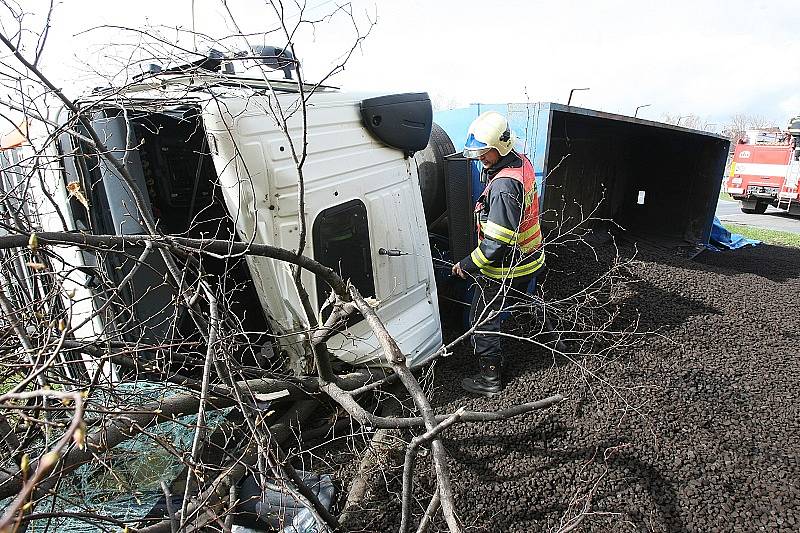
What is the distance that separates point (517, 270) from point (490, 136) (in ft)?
2.82

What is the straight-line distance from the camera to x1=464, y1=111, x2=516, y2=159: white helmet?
3023 millimetres

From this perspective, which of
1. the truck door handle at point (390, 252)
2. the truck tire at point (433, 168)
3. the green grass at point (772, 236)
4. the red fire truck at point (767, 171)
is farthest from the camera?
the red fire truck at point (767, 171)

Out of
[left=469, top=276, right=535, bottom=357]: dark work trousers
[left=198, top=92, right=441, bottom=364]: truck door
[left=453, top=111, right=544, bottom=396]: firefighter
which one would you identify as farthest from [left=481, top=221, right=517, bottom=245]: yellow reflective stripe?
A: [left=198, top=92, right=441, bottom=364]: truck door

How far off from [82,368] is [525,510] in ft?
7.37

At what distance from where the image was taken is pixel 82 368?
8.12 feet

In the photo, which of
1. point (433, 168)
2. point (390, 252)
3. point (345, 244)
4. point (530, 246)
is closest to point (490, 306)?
point (530, 246)

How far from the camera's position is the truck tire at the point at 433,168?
3.67m

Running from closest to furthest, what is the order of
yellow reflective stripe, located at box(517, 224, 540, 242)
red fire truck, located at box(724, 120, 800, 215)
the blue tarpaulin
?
1. yellow reflective stripe, located at box(517, 224, 540, 242)
2. the blue tarpaulin
3. red fire truck, located at box(724, 120, 800, 215)

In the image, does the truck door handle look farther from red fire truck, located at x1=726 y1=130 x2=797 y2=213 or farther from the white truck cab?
red fire truck, located at x1=726 y1=130 x2=797 y2=213

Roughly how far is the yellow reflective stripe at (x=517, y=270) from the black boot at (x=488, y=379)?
0.51 m

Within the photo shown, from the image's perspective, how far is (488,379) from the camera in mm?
2869

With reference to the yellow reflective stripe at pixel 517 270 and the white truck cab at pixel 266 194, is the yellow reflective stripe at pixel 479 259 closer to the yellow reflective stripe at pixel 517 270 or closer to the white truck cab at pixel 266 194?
the yellow reflective stripe at pixel 517 270

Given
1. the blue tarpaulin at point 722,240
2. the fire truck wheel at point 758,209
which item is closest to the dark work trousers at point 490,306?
the blue tarpaulin at point 722,240

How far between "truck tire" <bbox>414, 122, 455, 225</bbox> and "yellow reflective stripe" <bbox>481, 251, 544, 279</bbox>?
86 cm
